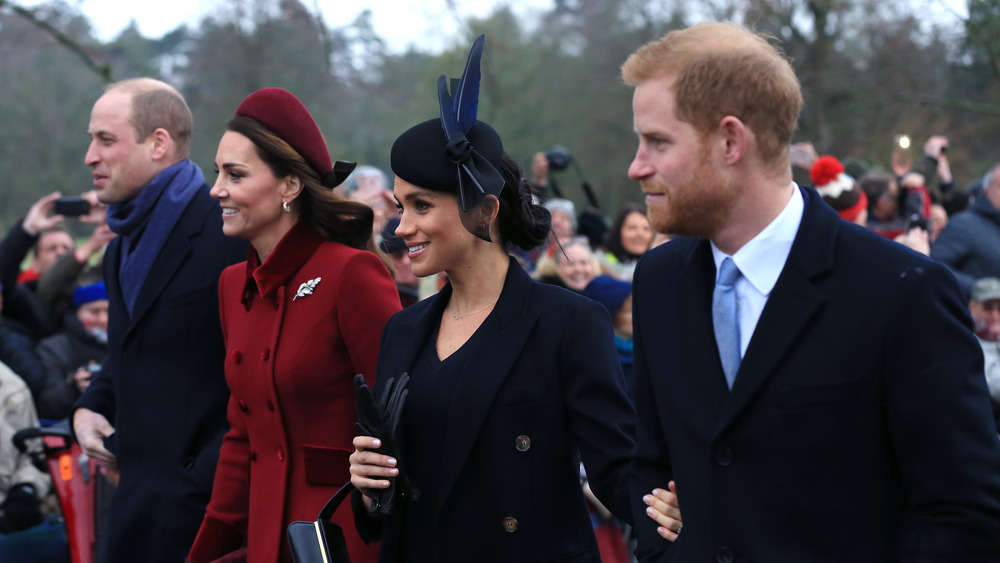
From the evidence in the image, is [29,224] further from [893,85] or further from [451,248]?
[893,85]

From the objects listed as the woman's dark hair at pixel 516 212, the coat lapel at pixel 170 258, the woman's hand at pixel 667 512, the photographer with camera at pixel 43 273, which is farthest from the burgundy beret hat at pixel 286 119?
the photographer with camera at pixel 43 273

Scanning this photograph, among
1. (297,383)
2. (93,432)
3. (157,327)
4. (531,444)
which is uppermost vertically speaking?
(531,444)

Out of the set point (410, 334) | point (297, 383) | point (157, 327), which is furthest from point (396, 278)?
point (410, 334)

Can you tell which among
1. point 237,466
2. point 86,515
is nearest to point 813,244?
point 237,466

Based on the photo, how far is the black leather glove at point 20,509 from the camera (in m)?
5.27

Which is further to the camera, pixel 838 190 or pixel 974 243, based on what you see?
pixel 974 243

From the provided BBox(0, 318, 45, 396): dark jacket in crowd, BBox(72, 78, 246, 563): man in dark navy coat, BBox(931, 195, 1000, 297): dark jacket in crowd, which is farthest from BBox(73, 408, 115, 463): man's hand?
BBox(931, 195, 1000, 297): dark jacket in crowd

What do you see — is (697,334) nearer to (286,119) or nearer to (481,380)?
(481,380)

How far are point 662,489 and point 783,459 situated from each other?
384 mm

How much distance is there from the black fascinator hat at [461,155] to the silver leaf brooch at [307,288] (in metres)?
0.62

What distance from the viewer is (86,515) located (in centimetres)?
483

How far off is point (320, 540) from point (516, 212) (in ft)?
3.52

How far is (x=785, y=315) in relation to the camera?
1.98 metres

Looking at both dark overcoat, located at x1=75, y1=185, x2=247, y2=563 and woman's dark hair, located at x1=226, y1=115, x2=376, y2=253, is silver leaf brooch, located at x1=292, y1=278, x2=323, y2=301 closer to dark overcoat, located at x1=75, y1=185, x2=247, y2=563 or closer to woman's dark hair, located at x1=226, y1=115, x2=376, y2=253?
woman's dark hair, located at x1=226, y1=115, x2=376, y2=253
